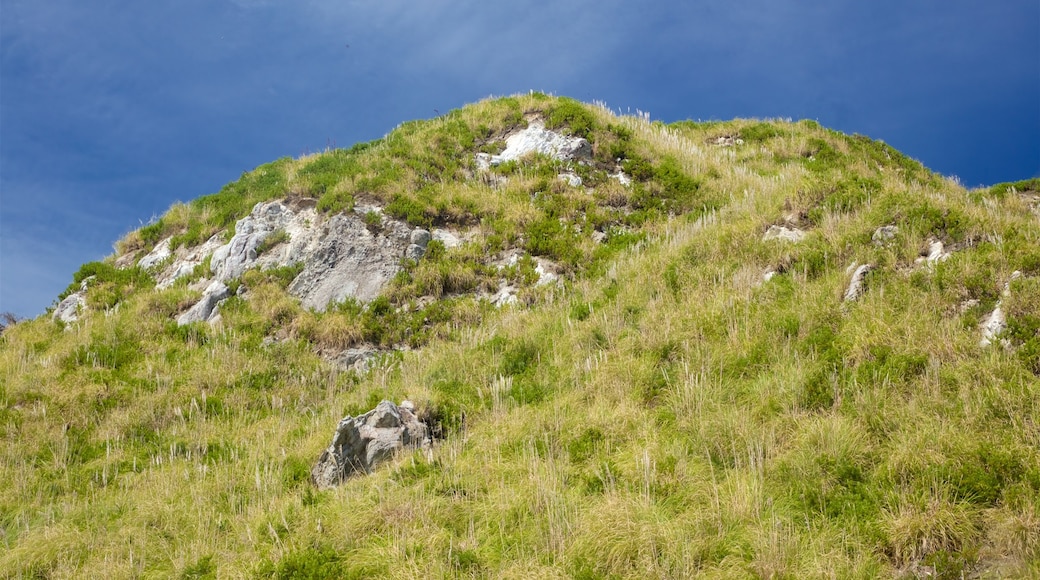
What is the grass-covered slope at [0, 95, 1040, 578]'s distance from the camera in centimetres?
536

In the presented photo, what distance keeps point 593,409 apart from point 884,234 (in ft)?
19.3

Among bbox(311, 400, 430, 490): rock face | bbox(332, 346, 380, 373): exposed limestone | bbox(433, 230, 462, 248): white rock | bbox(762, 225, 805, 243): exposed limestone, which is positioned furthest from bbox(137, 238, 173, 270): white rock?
bbox(762, 225, 805, 243): exposed limestone

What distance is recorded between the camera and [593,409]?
8.02 meters

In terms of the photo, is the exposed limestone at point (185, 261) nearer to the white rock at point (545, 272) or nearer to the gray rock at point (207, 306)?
the gray rock at point (207, 306)

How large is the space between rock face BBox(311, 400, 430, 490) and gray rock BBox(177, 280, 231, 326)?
8125mm

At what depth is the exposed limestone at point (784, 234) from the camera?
36.7ft

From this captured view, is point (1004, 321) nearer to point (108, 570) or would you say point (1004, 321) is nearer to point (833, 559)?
point (833, 559)

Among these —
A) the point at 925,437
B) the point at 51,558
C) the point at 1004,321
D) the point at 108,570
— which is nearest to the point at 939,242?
the point at 1004,321

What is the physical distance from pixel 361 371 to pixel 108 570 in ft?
20.3

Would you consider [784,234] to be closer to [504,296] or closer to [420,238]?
[504,296]

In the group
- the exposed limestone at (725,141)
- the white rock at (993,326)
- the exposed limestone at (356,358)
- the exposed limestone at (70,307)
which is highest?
the exposed limestone at (725,141)

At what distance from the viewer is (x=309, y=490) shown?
25.2 feet

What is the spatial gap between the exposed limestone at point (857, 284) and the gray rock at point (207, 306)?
44.3ft

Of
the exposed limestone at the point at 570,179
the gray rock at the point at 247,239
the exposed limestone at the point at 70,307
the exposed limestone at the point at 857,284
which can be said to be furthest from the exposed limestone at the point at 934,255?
the exposed limestone at the point at 70,307
